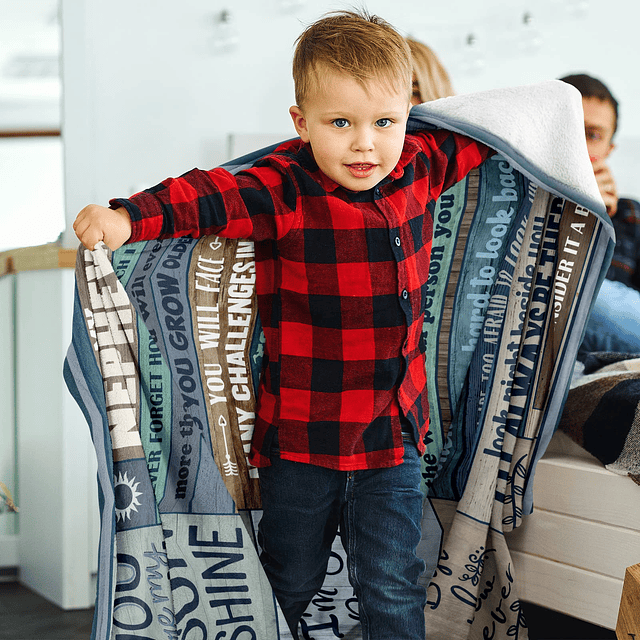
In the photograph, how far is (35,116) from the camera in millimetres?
1467

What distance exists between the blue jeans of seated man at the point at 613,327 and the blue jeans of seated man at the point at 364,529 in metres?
0.62

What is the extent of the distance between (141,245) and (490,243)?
1.69 feet

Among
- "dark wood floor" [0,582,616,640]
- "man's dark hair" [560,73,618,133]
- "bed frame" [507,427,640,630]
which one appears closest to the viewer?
"bed frame" [507,427,640,630]

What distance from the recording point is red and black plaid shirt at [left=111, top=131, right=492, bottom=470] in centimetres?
82

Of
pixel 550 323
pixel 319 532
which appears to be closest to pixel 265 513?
pixel 319 532

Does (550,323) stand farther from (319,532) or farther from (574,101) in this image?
(319,532)

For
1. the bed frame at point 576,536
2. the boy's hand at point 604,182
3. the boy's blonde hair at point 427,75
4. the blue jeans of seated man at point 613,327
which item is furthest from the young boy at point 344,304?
the boy's hand at point 604,182

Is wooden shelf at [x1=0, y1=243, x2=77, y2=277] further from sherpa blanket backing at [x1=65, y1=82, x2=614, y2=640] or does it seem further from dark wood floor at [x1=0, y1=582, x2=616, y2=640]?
dark wood floor at [x1=0, y1=582, x2=616, y2=640]

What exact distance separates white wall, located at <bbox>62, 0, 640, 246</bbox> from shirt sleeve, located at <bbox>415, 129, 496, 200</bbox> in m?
1.03

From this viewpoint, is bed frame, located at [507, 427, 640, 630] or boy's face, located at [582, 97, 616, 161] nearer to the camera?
bed frame, located at [507, 427, 640, 630]

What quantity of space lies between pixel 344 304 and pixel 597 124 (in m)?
1.17

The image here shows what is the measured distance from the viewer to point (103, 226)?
2.31 feet

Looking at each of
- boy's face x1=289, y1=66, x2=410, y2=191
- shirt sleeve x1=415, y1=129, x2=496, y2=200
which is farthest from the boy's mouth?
shirt sleeve x1=415, y1=129, x2=496, y2=200

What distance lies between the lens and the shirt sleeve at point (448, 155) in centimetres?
90
